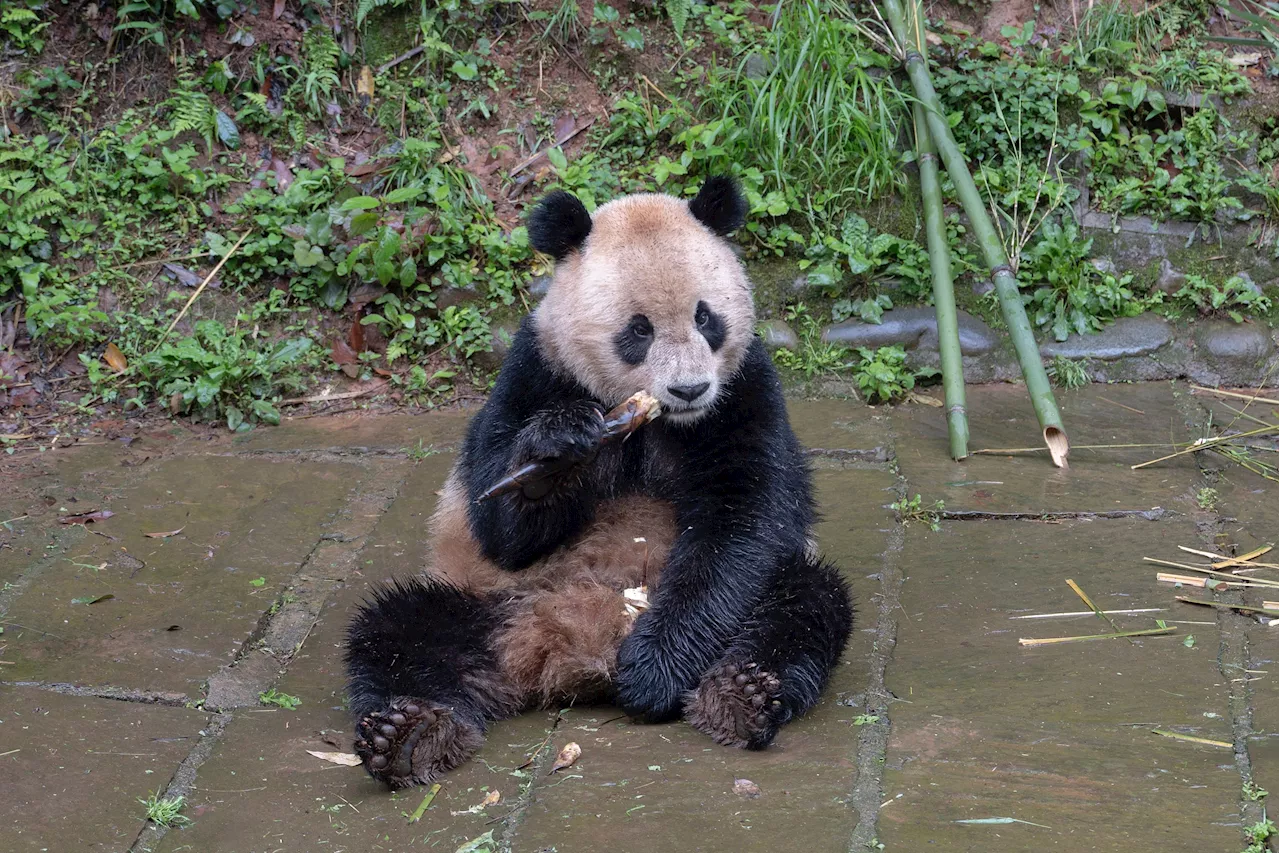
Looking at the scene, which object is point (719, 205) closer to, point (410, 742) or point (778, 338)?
point (410, 742)

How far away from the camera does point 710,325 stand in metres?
3.69

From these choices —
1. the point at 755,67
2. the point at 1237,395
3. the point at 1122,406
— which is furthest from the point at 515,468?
the point at 755,67

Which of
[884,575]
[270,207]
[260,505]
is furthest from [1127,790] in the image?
[270,207]

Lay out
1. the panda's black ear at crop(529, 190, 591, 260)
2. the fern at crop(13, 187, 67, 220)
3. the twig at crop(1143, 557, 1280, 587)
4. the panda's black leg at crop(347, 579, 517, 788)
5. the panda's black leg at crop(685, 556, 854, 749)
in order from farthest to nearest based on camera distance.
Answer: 1. the fern at crop(13, 187, 67, 220)
2. the twig at crop(1143, 557, 1280, 587)
3. the panda's black ear at crop(529, 190, 591, 260)
4. the panda's black leg at crop(685, 556, 854, 749)
5. the panda's black leg at crop(347, 579, 517, 788)

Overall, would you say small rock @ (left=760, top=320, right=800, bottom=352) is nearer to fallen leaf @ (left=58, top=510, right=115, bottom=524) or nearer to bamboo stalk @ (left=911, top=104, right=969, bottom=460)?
bamboo stalk @ (left=911, top=104, right=969, bottom=460)

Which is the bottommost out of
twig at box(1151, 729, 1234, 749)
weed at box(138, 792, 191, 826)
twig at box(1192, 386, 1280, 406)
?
twig at box(1192, 386, 1280, 406)

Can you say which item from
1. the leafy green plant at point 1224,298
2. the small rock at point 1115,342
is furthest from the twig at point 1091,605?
the leafy green plant at point 1224,298

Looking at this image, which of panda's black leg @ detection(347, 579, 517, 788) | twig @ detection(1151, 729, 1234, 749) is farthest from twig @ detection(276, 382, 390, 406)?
twig @ detection(1151, 729, 1234, 749)

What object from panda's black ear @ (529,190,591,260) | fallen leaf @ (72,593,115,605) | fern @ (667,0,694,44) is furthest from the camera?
fern @ (667,0,694,44)

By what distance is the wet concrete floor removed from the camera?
2.81 meters

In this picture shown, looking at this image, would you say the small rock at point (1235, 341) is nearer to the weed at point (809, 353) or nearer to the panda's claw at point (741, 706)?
the weed at point (809, 353)

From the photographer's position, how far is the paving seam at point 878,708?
108 inches

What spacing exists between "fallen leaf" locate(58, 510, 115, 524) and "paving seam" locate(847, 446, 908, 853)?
285 centimetres

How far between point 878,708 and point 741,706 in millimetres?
420
